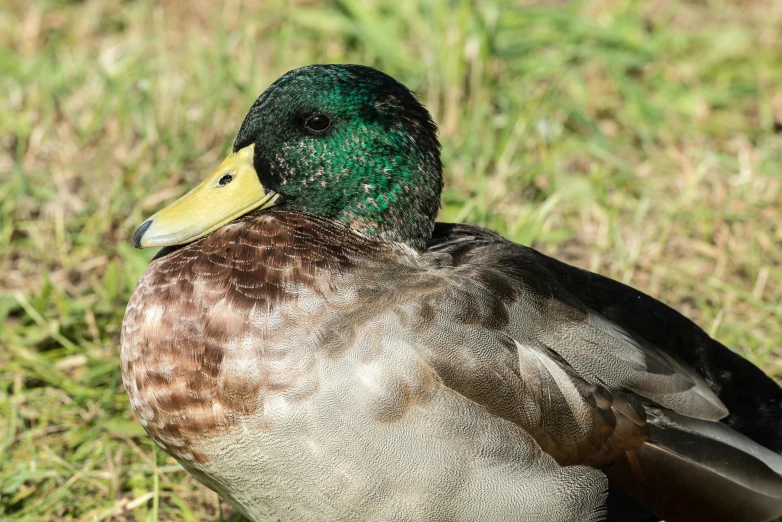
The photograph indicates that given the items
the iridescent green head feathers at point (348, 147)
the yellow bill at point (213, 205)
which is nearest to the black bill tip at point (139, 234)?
the yellow bill at point (213, 205)

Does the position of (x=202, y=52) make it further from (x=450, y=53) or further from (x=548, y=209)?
(x=548, y=209)

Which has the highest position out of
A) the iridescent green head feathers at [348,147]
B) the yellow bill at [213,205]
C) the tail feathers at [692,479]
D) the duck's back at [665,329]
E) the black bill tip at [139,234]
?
the iridescent green head feathers at [348,147]

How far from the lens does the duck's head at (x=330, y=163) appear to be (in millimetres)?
2648

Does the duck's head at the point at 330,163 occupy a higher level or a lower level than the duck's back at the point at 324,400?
higher

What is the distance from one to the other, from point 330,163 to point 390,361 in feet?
1.95

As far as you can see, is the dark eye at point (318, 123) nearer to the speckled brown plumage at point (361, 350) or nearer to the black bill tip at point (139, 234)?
the speckled brown plumage at point (361, 350)

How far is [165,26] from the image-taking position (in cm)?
538

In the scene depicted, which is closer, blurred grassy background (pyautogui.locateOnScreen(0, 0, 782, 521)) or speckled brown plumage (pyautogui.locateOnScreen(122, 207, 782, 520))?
speckled brown plumage (pyautogui.locateOnScreen(122, 207, 782, 520))

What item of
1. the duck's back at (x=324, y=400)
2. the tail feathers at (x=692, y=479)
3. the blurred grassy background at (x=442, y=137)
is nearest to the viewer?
the duck's back at (x=324, y=400)

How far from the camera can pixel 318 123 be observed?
2.66 meters

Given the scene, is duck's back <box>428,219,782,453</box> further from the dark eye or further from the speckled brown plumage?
the dark eye

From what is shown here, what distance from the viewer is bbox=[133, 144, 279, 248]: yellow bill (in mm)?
2672

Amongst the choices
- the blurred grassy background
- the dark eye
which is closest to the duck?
the dark eye

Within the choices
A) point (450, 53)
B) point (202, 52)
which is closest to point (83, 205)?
point (202, 52)
